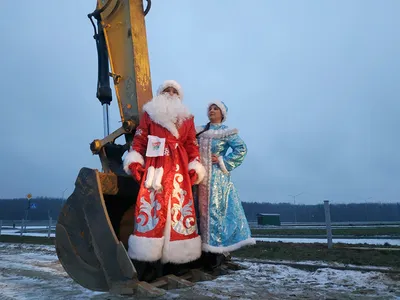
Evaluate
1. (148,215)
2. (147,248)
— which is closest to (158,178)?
(148,215)

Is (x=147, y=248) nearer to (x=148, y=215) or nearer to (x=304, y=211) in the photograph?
(x=148, y=215)

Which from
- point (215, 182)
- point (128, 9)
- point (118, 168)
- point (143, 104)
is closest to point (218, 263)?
point (215, 182)

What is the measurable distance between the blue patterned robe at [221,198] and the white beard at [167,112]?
484mm

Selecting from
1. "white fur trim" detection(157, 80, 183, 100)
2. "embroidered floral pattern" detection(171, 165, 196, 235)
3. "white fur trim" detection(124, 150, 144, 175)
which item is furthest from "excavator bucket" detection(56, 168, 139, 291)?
"white fur trim" detection(157, 80, 183, 100)

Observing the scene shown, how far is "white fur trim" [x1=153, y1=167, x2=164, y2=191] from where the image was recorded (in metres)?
2.76

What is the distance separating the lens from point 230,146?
359 centimetres

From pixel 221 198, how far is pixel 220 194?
4 cm

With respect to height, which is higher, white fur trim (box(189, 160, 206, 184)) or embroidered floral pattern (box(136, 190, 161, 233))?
white fur trim (box(189, 160, 206, 184))

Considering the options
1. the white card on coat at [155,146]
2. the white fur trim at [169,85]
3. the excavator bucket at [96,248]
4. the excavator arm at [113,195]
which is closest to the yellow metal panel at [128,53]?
the excavator arm at [113,195]

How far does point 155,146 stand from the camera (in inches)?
117

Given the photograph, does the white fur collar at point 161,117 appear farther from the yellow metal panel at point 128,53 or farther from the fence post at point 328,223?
the fence post at point 328,223

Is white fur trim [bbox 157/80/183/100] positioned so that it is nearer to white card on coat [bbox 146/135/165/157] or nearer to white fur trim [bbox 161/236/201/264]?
white card on coat [bbox 146/135/165/157]

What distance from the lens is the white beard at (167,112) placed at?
3084mm

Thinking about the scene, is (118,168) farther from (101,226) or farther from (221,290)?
(221,290)
